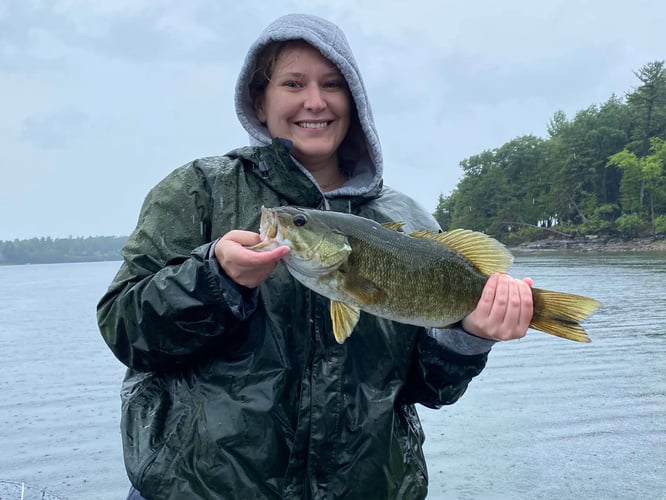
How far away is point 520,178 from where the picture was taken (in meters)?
96.8

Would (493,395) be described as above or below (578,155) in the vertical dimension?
below

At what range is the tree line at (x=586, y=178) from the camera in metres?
75.1

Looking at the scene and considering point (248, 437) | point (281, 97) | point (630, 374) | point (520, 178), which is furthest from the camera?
point (520, 178)

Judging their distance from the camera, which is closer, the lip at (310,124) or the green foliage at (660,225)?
the lip at (310,124)

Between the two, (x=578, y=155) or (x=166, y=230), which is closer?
(x=166, y=230)

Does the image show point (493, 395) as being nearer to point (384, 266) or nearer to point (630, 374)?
point (630, 374)

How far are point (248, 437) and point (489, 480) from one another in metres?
5.59

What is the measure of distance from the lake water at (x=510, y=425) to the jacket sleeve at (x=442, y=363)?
2635 millimetres

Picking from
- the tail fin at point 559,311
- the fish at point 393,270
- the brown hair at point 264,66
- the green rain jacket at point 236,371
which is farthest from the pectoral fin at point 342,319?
the brown hair at point 264,66

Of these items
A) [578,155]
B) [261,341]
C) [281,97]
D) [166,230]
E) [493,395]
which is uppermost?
[578,155]

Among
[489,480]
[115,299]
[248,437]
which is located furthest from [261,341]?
[489,480]

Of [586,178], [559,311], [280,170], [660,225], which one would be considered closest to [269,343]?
[280,170]

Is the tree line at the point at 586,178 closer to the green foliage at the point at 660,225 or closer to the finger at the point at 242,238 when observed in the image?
the green foliage at the point at 660,225

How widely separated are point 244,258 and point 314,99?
41.4 inches
